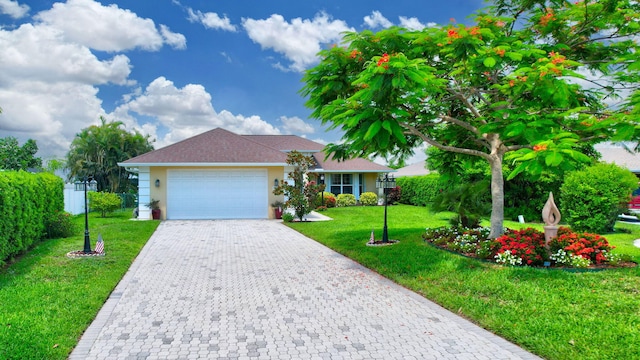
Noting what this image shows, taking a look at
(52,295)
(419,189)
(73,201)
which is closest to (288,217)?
(52,295)

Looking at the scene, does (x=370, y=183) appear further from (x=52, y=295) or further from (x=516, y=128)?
(x=52, y=295)

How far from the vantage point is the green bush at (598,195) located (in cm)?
1339

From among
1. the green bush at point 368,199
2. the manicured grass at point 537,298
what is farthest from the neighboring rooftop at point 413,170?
the manicured grass at point 537,298

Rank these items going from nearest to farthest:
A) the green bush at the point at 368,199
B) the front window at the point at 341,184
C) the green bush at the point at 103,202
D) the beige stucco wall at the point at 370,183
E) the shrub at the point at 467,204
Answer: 1. the shrub at the point at 467,204
2. the green bush at the point at 103,202
3. the green bush at the point at 368,199
4. the front window at the point at 341,184
5. the beige stucco wall at the point at 370,183

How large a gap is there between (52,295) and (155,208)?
13.3 m

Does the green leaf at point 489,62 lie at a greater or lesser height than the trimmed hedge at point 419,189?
greater

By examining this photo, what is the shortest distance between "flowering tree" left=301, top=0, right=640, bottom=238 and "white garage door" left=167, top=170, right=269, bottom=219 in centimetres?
952

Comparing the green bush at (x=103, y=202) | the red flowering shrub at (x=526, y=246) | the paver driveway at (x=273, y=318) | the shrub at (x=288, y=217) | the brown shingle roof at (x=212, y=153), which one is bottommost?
the paver driveway at (x=273, y=318)

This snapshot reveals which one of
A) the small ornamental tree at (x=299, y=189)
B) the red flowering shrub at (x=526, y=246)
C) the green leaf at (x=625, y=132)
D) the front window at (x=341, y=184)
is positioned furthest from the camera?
the front window at (x=341, y=184)

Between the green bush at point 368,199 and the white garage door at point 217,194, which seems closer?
the white garage door at point 217,194

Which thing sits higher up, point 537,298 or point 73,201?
point 73,201

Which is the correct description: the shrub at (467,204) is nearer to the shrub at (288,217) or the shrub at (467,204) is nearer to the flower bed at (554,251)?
the flower bed at (554,251)

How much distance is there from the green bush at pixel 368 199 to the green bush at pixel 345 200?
27.8 inches

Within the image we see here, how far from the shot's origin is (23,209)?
34.0ft
